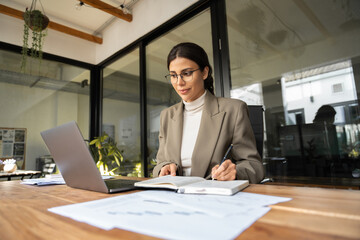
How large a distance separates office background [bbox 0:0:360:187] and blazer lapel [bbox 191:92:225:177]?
883mm

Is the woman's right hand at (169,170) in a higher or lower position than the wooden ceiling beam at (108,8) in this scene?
lower

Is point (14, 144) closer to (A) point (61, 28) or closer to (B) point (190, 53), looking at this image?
(A) point (61, 28)

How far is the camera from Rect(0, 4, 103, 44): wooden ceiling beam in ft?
11.3

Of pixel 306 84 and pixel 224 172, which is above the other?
pixel 306 84

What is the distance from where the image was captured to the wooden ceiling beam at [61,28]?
3.45 meters

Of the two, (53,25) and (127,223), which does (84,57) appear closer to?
(53,25)

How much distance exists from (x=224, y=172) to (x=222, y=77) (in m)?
1.71

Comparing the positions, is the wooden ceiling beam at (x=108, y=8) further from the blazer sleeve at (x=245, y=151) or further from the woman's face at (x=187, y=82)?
the blazer sleeve at (x=245, y=151)

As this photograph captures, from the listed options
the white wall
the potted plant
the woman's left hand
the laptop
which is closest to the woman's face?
the woman's left hand

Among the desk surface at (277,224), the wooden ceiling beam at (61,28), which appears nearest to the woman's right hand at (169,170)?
the desk surface at (277,224)

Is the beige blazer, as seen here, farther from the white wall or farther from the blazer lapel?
the white wall

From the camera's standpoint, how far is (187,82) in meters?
1.44

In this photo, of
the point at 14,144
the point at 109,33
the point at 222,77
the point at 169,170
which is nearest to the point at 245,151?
the point at 169,170

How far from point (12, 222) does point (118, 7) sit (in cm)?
384
